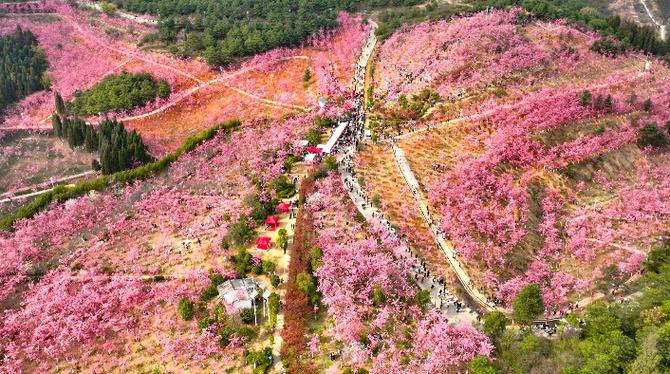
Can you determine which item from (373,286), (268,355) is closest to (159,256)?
(268,355)

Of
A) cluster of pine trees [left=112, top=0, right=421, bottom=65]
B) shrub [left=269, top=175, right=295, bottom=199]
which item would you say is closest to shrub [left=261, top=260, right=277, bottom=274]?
shrub [left=269, top=175, right=295, bottom=199]

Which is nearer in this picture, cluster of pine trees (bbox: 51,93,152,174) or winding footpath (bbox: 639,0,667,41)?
cluster of pine trees (bbox: 51,93,152,174)

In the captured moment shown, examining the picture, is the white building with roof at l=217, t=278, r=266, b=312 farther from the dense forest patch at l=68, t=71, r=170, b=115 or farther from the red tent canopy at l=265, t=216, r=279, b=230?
the dense forest patch at l=68, t=71, r=170, b=115

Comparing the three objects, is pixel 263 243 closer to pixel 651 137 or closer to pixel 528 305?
pixel 528 305

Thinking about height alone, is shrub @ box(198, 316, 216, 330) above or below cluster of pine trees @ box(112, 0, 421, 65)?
below

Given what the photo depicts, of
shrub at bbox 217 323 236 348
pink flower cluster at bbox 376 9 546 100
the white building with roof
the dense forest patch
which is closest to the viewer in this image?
shrub at bbox 217 323 236 348

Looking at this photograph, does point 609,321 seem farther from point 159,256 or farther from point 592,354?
point 159,256

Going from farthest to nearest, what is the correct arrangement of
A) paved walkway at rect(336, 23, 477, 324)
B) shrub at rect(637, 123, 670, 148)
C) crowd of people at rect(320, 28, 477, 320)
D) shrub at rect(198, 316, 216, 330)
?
shrub at rect(637, 123, 670, 148), crowd of people at rect(320, 28, 477, 320), paved walkway at rect(336, 23, 477, 324), shrub at rect(198, 316, 216, 330)

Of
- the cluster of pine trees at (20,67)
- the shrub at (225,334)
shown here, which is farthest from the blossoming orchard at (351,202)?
the cluster of pine trees at (20,67)

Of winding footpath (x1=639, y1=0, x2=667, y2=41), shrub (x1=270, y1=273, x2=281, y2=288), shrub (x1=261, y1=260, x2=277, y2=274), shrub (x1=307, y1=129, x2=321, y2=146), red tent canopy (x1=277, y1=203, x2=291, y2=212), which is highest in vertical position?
winding footpath (x1=639, y1=0, x2=667, y2=41)
